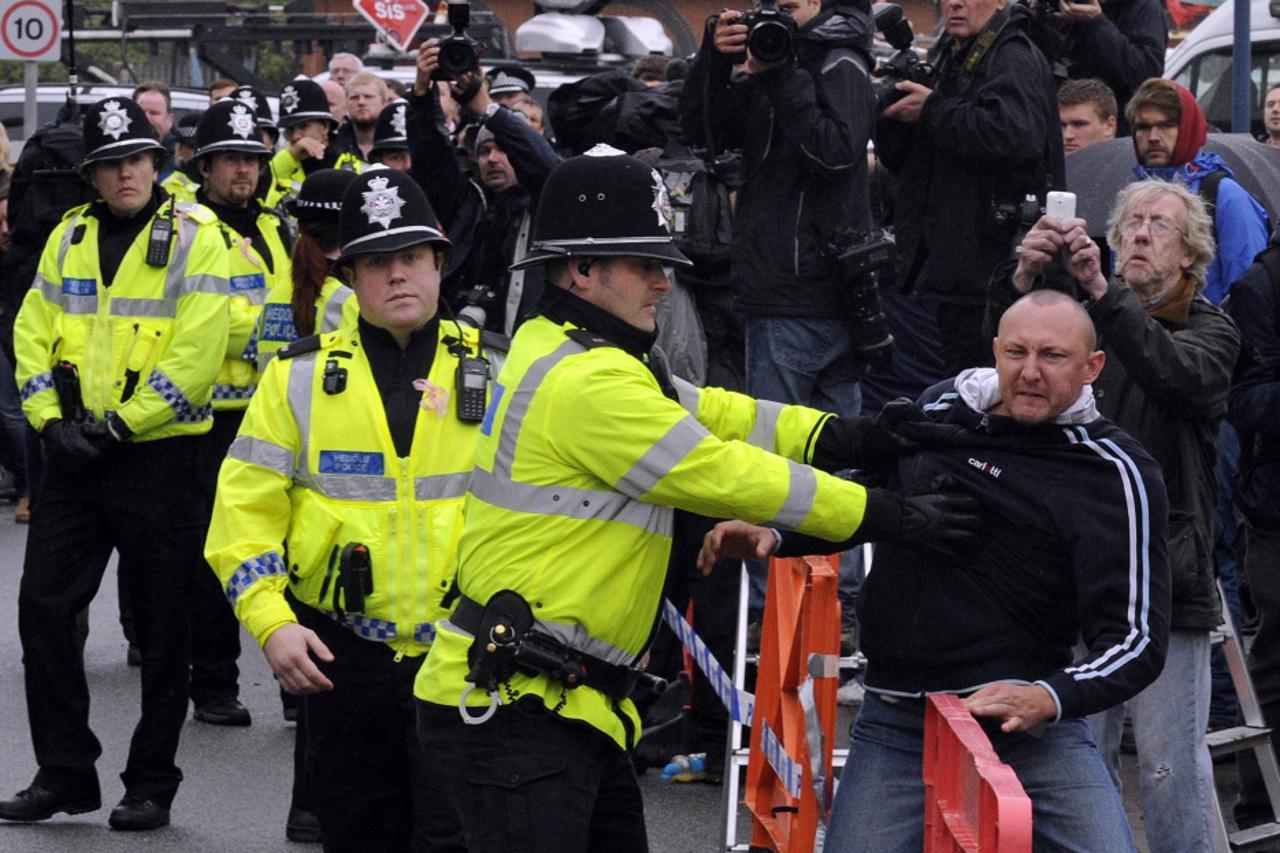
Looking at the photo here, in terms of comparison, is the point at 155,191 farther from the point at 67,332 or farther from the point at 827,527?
the point at 827,527

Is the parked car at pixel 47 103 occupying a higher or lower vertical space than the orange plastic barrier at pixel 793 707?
higher

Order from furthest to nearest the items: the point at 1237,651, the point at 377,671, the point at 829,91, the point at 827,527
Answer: the point at 829,91 → the point at 1237,651 → the point at 377,671 → the point at 827,527

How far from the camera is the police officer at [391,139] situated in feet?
35.3

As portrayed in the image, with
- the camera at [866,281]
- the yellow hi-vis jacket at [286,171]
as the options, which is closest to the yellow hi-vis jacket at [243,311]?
the camera at [866,281]

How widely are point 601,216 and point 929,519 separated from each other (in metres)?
0.99

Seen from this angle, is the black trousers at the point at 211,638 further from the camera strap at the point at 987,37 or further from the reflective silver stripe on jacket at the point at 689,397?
the reflective silver stripe on jacket at the point at 689,397

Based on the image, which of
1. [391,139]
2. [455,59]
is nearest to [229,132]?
[455,59]

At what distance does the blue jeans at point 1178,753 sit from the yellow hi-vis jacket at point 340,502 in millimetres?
1935

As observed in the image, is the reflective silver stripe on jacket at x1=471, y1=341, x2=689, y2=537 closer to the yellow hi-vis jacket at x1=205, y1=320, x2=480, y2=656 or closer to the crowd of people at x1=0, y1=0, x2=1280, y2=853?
the crowd of people at x1=0, y1=0, x2=1280, y2=853

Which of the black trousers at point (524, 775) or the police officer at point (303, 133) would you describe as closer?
the black trousers at point (524, 775)

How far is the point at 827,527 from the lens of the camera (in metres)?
4.66

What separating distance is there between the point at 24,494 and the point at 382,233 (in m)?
8.74

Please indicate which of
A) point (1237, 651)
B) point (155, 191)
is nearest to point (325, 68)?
point (155, 191)

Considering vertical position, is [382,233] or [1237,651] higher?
[382,233]
